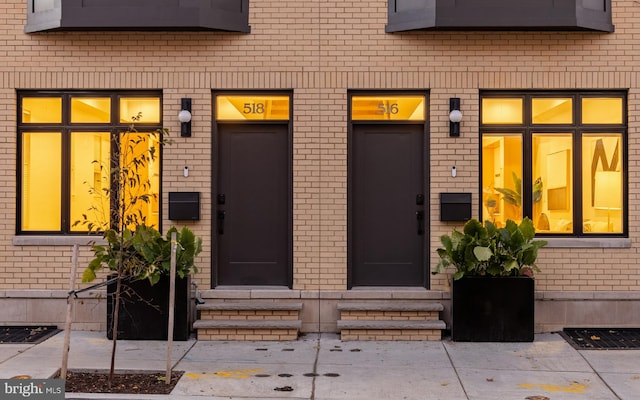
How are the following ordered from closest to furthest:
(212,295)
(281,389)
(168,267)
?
(281,389) < (168,267) < (212,295)

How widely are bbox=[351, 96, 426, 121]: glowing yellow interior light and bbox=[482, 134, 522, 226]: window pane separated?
1.08 m

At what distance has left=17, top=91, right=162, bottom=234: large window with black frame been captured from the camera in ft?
33.9

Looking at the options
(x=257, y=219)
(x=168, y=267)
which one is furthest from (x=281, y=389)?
(x=257, y=219)

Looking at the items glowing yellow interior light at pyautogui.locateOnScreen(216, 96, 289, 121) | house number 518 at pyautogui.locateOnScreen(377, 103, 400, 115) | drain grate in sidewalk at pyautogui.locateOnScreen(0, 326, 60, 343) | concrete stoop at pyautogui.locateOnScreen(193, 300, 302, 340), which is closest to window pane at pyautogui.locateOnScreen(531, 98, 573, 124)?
house number 518 at pyautogui.locateOnScreen(377, 103, 400, 115)

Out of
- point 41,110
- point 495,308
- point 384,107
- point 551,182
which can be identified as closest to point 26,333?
point 41,110

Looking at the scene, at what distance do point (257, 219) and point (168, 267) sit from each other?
169cm

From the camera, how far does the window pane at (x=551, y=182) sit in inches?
404

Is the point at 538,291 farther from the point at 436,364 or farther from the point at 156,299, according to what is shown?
the point at 156,299

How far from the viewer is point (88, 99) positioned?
34.0ft

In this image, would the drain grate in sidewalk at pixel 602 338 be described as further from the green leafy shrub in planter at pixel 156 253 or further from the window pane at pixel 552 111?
the green leafy shrub in planter at pixel 156 253

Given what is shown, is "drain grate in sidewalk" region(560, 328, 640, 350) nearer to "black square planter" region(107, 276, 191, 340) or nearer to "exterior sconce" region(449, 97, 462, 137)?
"exterior sconce" region(449, 97, 462, 137)

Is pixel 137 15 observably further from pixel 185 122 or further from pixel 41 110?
pixel 41 110

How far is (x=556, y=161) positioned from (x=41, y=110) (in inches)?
290

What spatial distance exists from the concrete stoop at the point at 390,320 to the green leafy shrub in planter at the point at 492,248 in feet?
2.19
